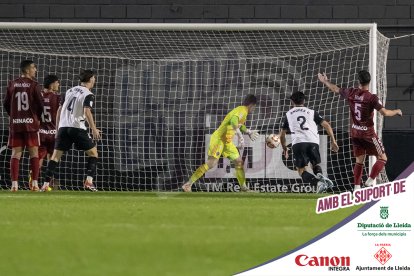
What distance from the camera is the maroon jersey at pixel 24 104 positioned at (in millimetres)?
11328

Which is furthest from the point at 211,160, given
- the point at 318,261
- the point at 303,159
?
the point at 318,261

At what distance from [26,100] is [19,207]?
3.18m

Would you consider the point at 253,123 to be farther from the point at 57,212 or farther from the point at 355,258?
the point at 355,258

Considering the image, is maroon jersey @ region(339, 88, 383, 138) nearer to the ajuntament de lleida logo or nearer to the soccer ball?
the soccer ball

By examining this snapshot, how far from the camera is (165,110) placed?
43.8 feet

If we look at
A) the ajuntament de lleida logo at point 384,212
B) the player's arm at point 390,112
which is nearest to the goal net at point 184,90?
the player's arm at point 390,112

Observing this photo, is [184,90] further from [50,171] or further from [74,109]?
[50,171]

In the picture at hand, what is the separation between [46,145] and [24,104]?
0.96 m

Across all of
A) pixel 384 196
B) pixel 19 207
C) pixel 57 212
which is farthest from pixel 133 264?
pixel 19 207

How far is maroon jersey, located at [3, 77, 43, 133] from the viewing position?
1133cm

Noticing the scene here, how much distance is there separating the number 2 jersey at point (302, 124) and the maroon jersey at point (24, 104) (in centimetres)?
271

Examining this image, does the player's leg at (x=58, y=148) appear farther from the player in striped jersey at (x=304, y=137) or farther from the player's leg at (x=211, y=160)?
the player in striped jersey at (x=304, y=137)
